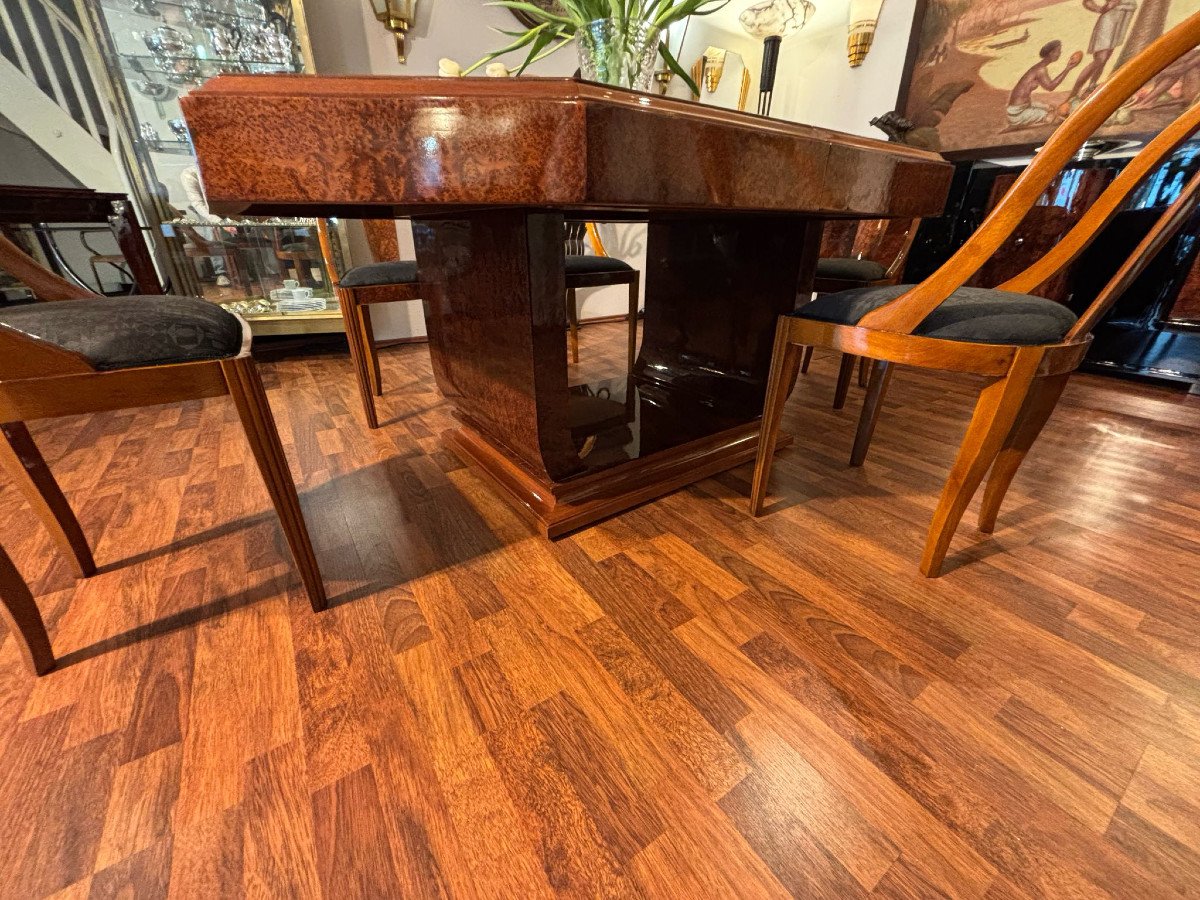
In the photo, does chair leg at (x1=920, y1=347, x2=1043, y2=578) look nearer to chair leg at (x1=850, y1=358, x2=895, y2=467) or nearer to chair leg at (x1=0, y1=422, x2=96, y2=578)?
chair leg at (x1=850, y1=358, x2=895, y2=467)

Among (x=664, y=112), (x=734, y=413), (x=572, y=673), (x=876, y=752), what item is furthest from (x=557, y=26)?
(x=876, y=752)

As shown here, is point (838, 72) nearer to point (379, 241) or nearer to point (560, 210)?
point (379, 241)

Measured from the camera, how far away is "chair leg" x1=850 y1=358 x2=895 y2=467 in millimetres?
1195

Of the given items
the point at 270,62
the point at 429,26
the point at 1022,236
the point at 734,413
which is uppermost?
the point at 429,26

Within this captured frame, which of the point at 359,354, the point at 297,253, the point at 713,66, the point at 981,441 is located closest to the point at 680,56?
the point at 713,66

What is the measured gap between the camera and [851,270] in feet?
5.46

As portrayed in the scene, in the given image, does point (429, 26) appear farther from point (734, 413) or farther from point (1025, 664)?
point (1025, 664)

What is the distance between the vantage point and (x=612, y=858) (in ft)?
1.60

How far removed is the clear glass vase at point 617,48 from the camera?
89 centimetres

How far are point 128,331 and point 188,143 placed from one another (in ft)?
6.97

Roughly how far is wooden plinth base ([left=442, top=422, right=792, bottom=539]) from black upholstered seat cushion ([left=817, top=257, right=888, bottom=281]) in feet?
2.44

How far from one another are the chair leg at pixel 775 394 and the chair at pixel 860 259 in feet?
1.98

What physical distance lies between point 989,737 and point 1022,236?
2.47 metres

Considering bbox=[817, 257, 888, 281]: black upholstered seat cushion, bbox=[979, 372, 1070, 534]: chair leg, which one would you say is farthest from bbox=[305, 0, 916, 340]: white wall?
bbox=[979, 372, 1070, 534]: chair leg
